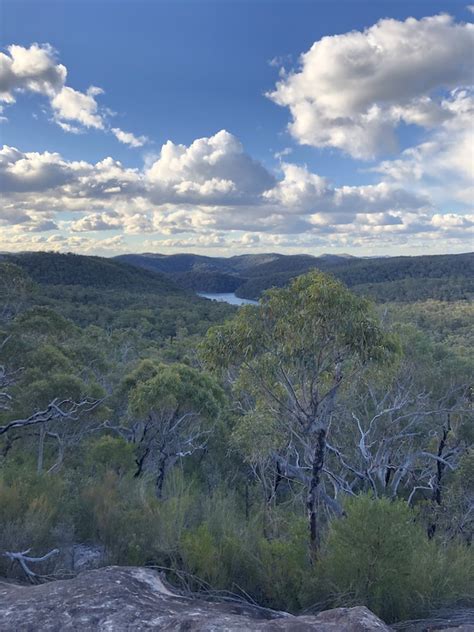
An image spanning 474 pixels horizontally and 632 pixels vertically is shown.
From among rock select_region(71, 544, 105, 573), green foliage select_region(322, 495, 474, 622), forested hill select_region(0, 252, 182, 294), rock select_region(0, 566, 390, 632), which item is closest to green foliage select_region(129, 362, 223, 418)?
rock select_region(71, 544, 105, 573)

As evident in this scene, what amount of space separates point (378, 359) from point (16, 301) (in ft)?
49.9

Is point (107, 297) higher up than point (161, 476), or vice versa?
point (107, 297)

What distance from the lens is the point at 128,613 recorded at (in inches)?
201

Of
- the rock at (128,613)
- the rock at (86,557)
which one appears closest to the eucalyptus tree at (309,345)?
the rock at (128,613)

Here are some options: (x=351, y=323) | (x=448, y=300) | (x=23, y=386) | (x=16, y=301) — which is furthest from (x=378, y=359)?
(x=448, y=300)

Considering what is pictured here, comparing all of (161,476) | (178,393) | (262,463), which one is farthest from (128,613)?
(178,393)

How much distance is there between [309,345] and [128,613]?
5.35 m

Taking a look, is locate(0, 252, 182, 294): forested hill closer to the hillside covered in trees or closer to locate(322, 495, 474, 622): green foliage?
the hillside covered in trees

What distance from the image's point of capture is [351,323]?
838 cm

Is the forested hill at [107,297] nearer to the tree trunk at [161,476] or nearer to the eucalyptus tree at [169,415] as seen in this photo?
the eucalyptus tree at [169,415]

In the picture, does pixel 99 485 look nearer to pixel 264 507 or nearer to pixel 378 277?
pixel 264 507

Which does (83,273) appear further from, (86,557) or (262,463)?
(86,557)

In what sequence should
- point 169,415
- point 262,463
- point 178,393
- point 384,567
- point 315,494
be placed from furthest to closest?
point 169,415 → point 178,393 → point 262,463 → point 315,494 → point 384,567

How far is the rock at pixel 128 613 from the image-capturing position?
4.89 m
